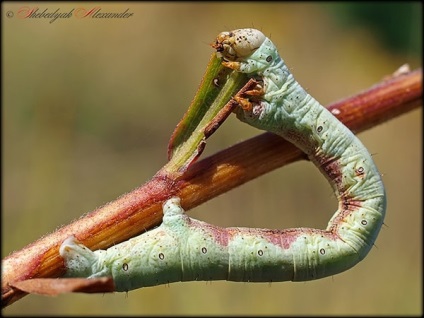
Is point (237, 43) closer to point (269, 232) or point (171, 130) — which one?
point (269, 232)

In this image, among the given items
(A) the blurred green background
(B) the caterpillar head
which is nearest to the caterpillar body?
(B) the caterpillar head

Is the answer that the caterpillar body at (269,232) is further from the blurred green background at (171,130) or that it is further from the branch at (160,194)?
the blurred green background at (171,130)

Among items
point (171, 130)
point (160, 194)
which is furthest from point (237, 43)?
point (171, 130)

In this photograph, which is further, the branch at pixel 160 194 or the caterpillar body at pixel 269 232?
the caterpillar body at pixel 269 232

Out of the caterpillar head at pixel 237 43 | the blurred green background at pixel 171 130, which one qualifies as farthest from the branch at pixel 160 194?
the blurred green background at pixel 171 130

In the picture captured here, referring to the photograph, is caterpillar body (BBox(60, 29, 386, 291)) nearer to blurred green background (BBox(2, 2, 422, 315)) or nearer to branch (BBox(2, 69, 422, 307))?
branch (BBox(2, 69, 422, 307))
